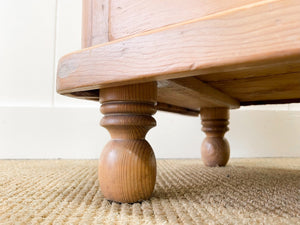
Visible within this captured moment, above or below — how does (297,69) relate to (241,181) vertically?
above

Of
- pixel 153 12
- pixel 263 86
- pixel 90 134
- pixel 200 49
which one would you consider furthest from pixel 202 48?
pixel 90 134

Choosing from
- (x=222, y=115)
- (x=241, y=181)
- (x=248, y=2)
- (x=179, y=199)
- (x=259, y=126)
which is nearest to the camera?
(x=248, y=2)

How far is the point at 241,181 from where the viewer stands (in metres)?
0.58

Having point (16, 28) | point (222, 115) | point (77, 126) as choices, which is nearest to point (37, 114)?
point (77, 126)

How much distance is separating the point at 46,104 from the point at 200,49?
0.95 m

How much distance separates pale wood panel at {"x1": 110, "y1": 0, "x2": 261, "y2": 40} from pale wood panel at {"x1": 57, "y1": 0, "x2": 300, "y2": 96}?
33 millimetres

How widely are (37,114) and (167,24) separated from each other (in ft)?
2.86

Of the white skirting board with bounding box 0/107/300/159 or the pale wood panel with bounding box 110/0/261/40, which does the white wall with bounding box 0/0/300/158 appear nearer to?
Result: the white skirting board with bounding box 0/107/300/159

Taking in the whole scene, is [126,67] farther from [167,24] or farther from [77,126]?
[77,126]

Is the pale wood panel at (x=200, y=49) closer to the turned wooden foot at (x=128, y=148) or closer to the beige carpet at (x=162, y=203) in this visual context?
the turned wooden foot at (x=128, y=148)

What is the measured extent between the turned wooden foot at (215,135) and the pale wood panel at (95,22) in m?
0.49

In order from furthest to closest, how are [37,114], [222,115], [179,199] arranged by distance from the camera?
Result: [37,114] → [222,115] → [179,199]

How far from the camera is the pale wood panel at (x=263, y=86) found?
1.77 feet

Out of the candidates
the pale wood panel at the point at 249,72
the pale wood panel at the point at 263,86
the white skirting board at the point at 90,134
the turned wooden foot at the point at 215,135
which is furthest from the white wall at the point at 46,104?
the pale wood panel at the point at 249,72
